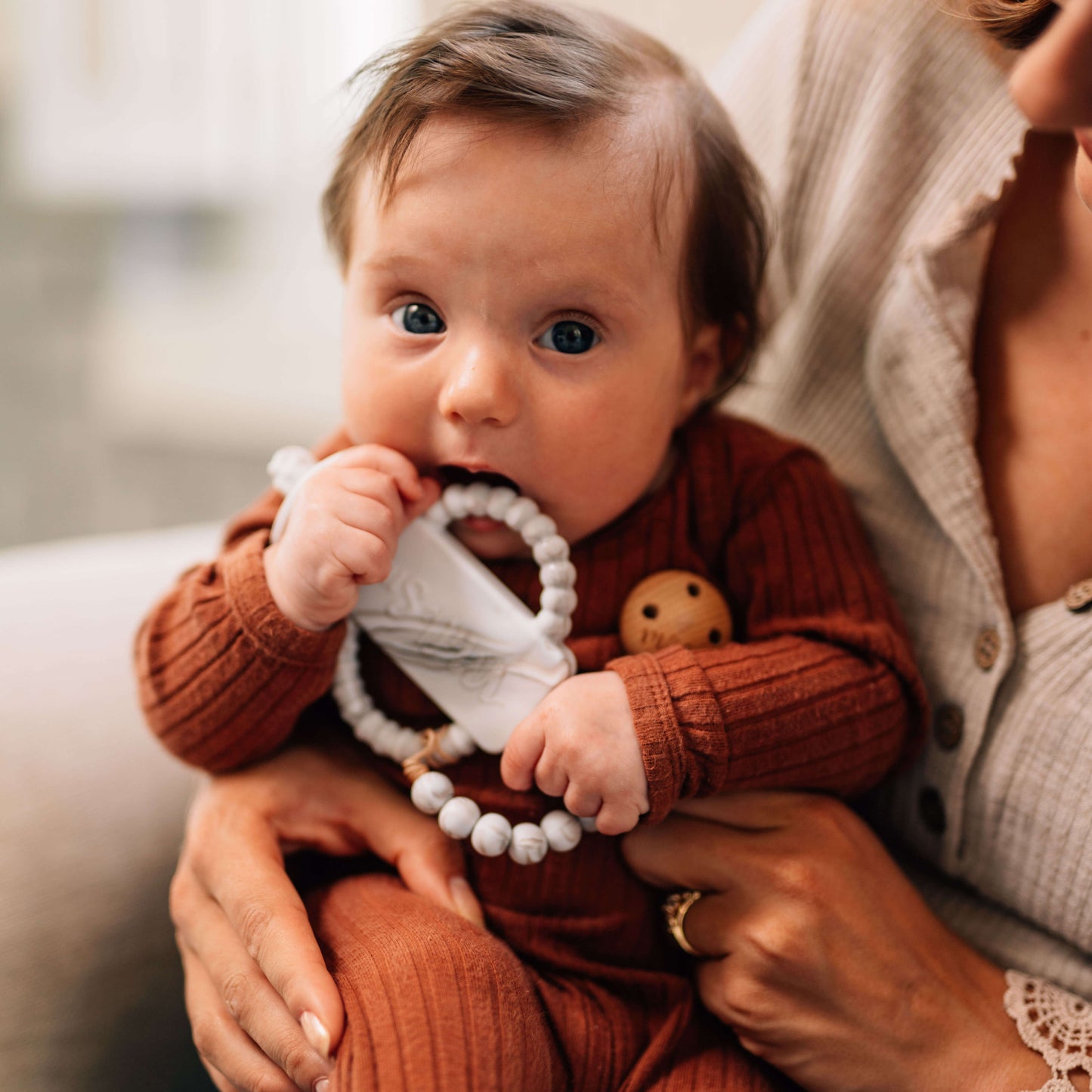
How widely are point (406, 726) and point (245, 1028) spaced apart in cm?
25

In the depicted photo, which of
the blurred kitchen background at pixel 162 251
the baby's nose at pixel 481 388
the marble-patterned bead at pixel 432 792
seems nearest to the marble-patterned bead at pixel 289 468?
the baby's nose at pixel 481 388

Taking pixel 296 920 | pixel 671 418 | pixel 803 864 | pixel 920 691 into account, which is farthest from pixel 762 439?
pixel 296 920

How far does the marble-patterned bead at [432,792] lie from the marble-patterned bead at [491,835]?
3cm

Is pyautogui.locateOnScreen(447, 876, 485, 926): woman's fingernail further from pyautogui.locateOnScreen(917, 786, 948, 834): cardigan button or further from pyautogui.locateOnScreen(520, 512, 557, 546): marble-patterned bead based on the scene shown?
pyautogui.locateOnScreen(917, 786, 948, 834): cardigan button

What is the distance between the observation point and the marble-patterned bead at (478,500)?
31.2 inches

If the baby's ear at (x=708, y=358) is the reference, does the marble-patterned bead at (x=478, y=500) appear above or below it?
below

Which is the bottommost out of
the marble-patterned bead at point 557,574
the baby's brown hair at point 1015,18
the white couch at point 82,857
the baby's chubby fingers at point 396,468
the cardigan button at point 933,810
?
the white couch at point 82,857

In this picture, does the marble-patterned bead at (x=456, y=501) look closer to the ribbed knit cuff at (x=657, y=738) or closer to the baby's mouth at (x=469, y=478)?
the baby's mouth at (x=469, y=478)

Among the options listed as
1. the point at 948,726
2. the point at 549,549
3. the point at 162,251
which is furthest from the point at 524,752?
the point at 162,251

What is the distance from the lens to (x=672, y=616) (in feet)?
2.66

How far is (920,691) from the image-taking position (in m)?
0.83

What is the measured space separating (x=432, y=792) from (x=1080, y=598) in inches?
20.8

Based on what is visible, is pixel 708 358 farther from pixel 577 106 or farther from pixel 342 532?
pixel 342 532

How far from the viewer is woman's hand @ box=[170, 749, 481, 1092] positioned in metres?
0.72
